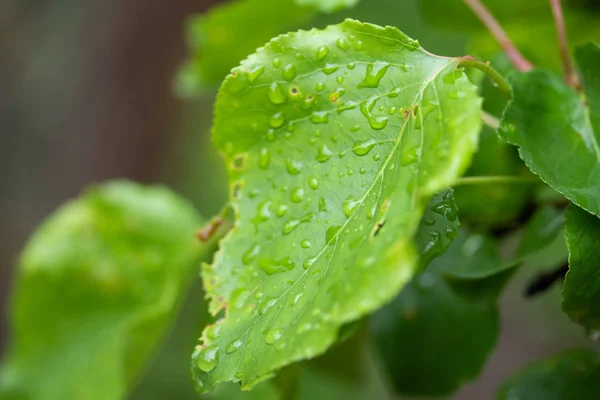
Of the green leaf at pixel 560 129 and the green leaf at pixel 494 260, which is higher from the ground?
the green leaf at pixel 560 129

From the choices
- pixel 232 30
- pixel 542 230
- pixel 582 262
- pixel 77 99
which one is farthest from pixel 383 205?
pixel 77 99

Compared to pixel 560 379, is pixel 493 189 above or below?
above

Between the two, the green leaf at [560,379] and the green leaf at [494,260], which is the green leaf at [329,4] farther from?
the green leaf at [560,379]

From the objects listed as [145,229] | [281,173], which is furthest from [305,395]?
[281,173]

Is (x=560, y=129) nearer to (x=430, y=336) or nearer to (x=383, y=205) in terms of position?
(x=383, y=205)

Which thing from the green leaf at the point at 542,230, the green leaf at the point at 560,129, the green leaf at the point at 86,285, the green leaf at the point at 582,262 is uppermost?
the green leaf at the point at 560,129

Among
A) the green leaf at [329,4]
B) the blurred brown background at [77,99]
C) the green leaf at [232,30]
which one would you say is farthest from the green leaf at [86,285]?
the blurred brown background at [77,99]

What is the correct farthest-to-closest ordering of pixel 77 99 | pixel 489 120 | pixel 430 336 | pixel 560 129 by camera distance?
pixel 77 99 → pixel 430 336 → pixel 489 120 → pixel 560 129

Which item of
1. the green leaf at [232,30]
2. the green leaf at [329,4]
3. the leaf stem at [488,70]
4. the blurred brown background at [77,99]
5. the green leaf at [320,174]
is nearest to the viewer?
the green leaf at [320,174]

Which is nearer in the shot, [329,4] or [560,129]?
[560,129]

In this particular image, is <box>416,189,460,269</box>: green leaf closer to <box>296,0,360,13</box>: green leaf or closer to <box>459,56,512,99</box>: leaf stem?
<box>459,56,512,99</box>: leaf stem
